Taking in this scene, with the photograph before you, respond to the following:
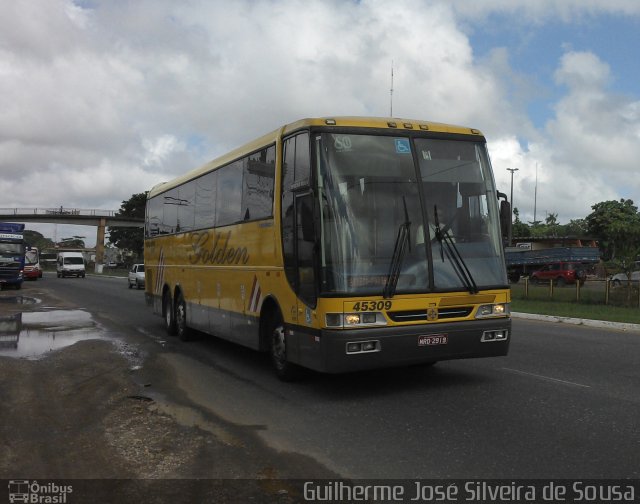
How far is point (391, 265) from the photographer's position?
6.88 metres

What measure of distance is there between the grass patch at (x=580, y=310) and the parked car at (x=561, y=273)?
1821 cm

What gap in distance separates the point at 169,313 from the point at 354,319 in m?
7.97

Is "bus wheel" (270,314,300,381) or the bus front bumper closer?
the bus front bumper

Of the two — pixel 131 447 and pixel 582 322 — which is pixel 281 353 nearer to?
pixel 131 447

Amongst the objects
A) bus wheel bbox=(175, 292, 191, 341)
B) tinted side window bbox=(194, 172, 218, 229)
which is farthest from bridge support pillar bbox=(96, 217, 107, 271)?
tinted side window bbox=(194, 172, 218, 229)

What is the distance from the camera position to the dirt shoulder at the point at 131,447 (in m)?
4.52

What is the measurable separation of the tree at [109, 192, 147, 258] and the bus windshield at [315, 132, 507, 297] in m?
82.5

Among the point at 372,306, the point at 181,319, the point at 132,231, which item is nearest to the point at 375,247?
the point at 372,306

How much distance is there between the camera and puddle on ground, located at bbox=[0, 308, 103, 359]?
443 inches

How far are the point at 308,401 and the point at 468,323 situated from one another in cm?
211

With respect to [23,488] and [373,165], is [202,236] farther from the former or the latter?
[23,488]

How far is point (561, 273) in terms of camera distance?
40.0 meters

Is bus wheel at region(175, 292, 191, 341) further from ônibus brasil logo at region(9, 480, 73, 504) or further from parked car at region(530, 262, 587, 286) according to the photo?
parked car at region(530, 262, 587, 286)

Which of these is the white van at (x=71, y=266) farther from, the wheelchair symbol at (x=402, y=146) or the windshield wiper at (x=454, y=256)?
the windshield wiper at (x=454, y=256)
